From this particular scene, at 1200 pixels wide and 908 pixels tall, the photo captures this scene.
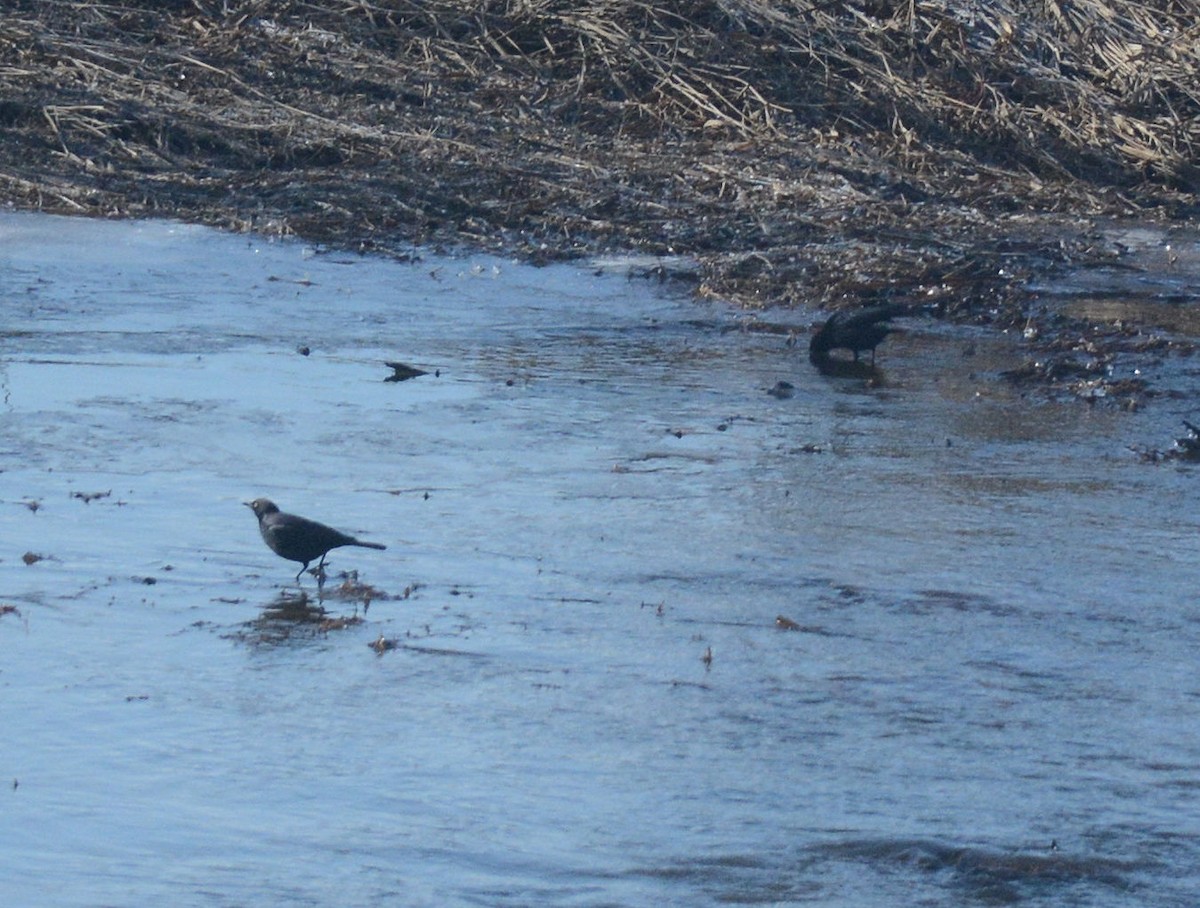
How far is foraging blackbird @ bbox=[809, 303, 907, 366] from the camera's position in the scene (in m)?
9.02

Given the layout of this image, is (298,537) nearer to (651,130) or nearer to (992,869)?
(992,869)

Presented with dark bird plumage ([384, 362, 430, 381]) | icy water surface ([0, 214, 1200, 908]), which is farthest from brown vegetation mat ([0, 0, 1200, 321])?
icy water surface ([0, 214, 1200, 908])

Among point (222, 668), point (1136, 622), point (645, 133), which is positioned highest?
point (645, 133)

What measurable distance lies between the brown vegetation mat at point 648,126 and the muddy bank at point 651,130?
0.02 metres

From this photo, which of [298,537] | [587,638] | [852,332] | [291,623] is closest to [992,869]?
[587,638]

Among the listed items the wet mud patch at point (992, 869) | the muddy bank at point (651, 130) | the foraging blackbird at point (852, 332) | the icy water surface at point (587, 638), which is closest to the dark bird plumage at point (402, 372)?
the icy water surface at point (587, 638)

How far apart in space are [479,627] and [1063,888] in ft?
6.34

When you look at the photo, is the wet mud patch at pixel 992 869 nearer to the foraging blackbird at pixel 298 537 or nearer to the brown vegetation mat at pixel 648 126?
the foraging blackbird at pixel 298 537

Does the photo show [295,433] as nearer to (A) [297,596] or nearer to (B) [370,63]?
(A) [297,596]

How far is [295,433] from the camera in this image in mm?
7547

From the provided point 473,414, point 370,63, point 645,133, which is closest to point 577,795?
point 473,414

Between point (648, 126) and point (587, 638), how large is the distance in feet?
30.2

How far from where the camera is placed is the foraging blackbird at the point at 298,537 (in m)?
5.60

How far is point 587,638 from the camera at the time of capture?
5285mm
